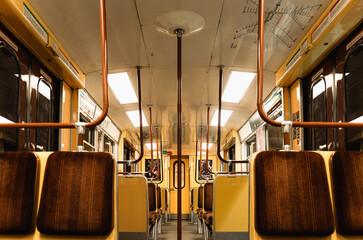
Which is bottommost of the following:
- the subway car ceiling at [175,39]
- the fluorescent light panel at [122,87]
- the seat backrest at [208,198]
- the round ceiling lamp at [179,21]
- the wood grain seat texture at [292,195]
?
the seat backrest at [208,198]

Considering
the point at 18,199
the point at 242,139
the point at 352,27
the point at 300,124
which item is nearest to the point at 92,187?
the point at 18,199

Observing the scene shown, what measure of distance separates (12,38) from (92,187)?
2.20 m

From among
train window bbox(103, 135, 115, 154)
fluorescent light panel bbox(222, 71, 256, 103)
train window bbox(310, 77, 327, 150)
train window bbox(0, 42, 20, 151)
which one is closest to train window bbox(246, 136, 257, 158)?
fluorescent light panel bbox(222, 71, 256, 103)

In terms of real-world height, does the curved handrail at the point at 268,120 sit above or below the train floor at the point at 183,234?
above

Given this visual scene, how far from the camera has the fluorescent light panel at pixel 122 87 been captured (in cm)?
523

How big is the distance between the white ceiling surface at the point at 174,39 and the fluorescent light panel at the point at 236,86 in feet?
0.50

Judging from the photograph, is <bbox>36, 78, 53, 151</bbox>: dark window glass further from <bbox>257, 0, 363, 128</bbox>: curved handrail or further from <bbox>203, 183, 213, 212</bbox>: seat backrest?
<bbox>257, 0, 363, 128</bbox>: curved handrail

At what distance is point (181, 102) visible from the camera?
315 centimetres

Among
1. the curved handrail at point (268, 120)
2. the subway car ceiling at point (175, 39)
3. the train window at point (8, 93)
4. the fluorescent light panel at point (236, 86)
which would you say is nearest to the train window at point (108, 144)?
the subway car ceiling at point (175, 39)

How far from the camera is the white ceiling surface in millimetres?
3148

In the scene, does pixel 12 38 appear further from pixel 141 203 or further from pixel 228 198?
pixel 228 198

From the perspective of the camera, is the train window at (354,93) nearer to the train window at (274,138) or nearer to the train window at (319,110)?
the train window at (319,110)

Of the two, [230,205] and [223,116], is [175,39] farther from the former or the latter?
[223,116]

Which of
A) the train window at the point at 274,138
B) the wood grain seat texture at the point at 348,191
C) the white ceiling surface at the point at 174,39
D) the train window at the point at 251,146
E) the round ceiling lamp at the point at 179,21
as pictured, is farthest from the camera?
the train window at the point at 251,146
